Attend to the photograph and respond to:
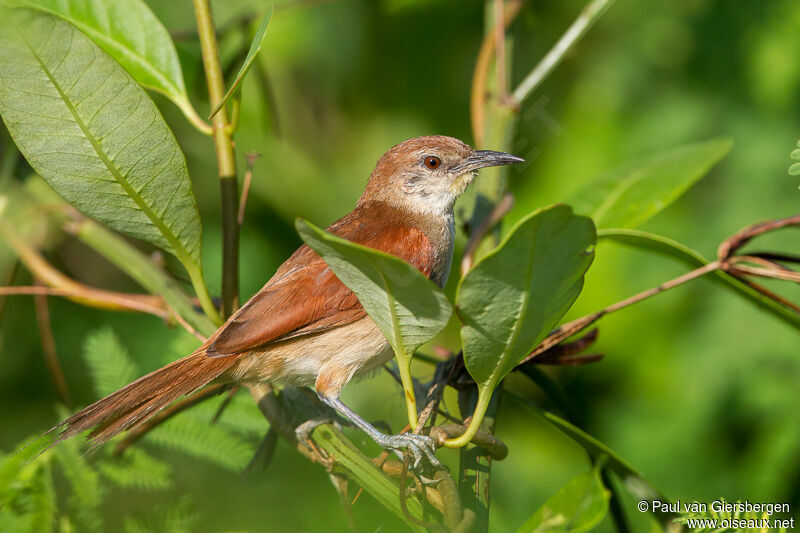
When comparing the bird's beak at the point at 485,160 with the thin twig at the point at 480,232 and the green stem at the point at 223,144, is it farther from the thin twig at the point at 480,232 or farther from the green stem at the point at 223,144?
the green stem at the point at 223,144

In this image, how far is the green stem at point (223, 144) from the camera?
207cm

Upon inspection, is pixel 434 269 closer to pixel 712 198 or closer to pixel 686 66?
pixel 712 198

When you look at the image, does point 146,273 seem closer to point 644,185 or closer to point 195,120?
point 195,120

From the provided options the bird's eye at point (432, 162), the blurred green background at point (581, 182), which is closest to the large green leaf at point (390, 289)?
the blurred green background at point (581, 182)

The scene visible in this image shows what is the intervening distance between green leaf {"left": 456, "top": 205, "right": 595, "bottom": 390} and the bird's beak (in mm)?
1148

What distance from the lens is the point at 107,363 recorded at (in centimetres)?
275

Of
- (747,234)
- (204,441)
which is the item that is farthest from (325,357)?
(747,234)

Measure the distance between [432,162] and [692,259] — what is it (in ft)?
4.42

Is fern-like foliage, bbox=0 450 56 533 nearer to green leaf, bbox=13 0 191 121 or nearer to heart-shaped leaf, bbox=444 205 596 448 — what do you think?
green leaf, bbox=13 0 191 121

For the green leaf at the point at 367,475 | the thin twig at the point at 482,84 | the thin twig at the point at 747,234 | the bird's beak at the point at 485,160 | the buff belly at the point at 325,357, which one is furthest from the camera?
the thin twig at the point at 482,84

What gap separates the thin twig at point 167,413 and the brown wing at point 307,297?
0.94 ft

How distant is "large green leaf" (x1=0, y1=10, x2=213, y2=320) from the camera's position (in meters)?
1.68

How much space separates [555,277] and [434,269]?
1.36m

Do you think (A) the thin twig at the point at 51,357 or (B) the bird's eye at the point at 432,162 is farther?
(B) the bird's eye at the point at 432,162
